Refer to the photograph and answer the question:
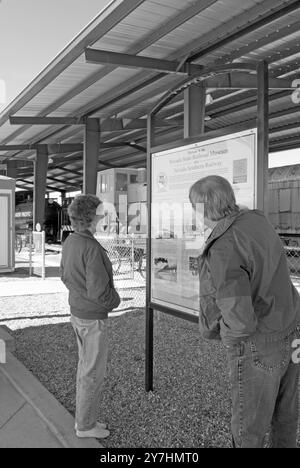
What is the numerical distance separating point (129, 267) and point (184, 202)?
387 inches

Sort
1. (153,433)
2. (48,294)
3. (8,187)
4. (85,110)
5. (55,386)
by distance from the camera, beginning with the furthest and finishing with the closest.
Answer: (85,110) → (8,187) → (48,294) → (55,386) → (153,433)

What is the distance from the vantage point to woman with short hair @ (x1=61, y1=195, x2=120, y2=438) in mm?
3021

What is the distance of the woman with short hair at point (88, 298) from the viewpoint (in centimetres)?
302

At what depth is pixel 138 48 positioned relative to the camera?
8578 mm

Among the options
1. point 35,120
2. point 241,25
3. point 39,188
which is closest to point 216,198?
point 241,25

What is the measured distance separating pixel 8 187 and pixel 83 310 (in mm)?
10948

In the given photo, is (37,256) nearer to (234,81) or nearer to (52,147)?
(52,147)

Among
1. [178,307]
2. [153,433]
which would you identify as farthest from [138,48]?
[153,433]

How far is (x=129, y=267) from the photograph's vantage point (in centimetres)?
1339

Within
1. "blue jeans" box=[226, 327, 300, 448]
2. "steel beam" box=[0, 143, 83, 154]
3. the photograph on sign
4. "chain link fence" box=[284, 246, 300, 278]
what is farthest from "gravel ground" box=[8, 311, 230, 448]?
"steel beam" box=[0, 143, 83, 154]

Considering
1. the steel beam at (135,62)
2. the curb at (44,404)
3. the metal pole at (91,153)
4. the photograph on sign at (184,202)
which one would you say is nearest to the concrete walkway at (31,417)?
the curb at (44,404)

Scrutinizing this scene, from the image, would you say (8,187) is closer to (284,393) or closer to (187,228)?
(187,228)

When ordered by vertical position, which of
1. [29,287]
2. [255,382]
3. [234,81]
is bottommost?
[29,287]

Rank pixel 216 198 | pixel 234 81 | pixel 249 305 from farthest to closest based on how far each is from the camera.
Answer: pixel 234 81, pixel 216 198, pixel 249 305
